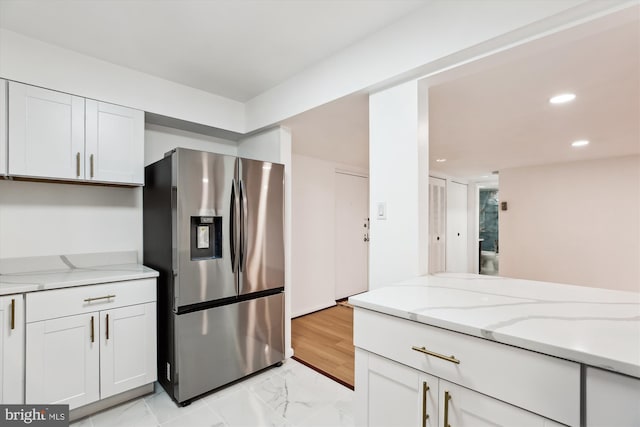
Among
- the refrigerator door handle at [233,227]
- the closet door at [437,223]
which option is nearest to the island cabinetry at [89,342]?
the refrigerator door handle at [233,227]

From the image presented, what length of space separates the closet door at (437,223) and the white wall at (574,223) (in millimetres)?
972

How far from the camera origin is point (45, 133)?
183 cm

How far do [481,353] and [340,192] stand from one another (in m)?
3.59

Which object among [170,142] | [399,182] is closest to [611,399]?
[399,182]

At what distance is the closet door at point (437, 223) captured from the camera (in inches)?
208

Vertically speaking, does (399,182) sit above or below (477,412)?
above

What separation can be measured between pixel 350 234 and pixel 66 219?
3373 millimetres

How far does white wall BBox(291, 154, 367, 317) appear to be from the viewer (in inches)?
143

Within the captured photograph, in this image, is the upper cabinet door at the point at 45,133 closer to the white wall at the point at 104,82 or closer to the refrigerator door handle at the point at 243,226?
the white wall at the point at 104,82

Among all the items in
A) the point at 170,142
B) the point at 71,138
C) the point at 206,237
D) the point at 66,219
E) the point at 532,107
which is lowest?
the point at 206,237

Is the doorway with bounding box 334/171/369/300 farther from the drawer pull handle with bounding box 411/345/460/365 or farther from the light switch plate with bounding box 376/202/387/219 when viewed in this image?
the drawer pull handle with bounding box 411/345/460/365

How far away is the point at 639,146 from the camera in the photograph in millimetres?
3477

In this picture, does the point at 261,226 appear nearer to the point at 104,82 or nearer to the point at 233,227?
the point at 233,227

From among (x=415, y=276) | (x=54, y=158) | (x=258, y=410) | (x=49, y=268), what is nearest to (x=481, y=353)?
(x=415, y=276)
